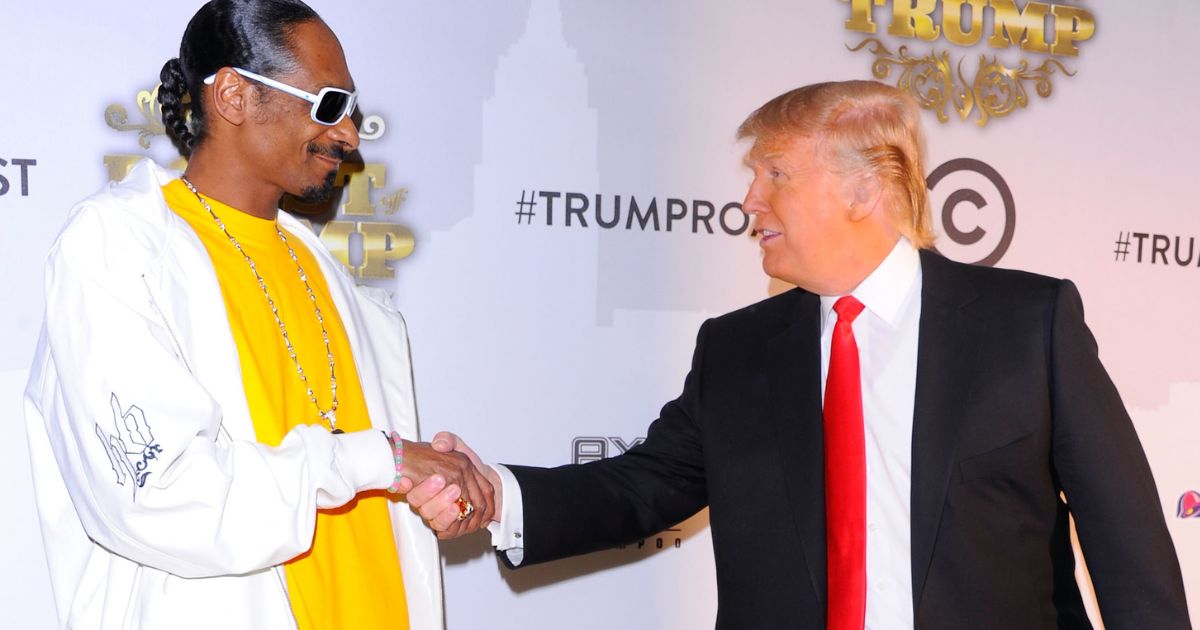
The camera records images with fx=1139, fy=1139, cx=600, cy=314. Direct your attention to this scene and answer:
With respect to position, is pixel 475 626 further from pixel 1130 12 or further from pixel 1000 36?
pixel 1130 12

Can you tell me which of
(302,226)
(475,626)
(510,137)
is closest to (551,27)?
(510,137)

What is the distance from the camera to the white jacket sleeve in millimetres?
1805

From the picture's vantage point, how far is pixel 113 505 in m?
1.82

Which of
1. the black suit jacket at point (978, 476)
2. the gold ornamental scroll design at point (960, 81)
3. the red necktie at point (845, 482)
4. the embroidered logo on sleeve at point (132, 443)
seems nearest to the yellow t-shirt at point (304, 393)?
the embroidered logo on sleeve at point (132, 443)

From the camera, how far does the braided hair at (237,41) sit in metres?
2.11

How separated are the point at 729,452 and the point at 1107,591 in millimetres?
735

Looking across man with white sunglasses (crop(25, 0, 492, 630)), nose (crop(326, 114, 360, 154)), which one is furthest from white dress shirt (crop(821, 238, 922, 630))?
nose (crop(326, 114, 360, 154))

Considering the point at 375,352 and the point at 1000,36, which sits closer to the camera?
the point at 375,352

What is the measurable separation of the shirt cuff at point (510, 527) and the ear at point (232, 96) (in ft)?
3.09

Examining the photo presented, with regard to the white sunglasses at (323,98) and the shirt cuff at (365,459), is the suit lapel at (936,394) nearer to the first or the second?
the shirt cuff at (365,459)

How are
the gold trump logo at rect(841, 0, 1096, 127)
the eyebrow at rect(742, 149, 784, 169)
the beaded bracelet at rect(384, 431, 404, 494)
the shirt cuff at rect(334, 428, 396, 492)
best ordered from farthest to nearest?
the gold trump logo at rect(841, 0, 1096, 127) < the eyebrow at rect(742, 149, 784, 169) < the beaded bracelet at rect(384, 431, 404, 494) < the shirt cuff at rect(334, 428, 396, 492)

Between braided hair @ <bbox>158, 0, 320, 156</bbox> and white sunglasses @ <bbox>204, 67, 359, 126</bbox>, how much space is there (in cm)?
1

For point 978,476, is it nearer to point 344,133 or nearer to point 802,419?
point 802,419

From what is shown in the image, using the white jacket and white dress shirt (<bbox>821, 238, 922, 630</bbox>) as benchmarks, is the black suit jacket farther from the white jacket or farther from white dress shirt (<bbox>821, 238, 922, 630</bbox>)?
the white jacket
